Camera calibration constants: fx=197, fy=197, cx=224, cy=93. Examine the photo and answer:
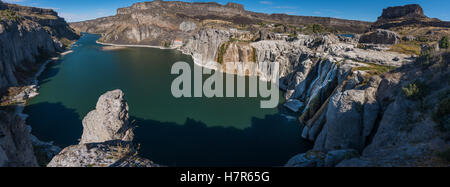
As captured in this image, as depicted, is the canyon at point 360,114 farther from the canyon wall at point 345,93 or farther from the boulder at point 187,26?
the boulder at point 187,26

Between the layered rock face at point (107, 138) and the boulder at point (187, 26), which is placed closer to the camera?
the layered rock face at point (107, 138)

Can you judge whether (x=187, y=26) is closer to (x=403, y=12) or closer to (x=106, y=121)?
(x=106, y=121)

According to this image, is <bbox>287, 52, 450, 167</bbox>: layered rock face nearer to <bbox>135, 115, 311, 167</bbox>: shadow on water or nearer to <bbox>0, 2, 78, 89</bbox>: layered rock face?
<bbox>135, 115, 311, 167</bbox>: shadow on water

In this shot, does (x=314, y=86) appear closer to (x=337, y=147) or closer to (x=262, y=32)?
(x=337, y=147)

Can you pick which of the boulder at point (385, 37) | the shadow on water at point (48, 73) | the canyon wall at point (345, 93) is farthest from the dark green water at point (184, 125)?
the boulder at point (385, 37)

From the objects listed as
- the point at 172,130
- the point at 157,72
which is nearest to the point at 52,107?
the point at 172,130

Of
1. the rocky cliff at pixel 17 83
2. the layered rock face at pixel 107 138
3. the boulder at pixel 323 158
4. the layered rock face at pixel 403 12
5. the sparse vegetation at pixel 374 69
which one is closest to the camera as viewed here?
the rocky cliff at pixel 17 83

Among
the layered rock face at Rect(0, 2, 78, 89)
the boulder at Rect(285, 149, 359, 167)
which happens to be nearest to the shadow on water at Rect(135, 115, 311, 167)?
the boulder at Rect(285, 149, 359, 167)

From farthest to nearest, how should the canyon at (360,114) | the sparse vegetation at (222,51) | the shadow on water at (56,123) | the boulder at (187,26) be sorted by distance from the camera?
the boulder at (187,26)
the sparse vegetation at (222,51)
the shadow on water at (56,123)
the canyon at (360,114)
